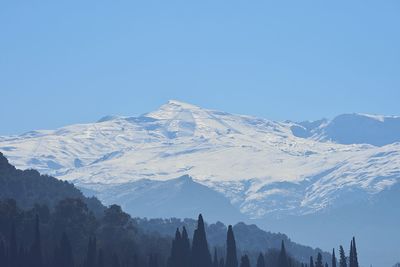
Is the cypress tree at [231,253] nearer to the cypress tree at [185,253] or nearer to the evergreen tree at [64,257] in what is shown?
the cypress tree at [185,253]

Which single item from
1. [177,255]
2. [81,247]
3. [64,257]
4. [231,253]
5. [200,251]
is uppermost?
[81,247]

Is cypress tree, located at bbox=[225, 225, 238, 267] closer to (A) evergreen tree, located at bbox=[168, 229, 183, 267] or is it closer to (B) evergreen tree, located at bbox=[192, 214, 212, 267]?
(B) evergreen tree, located at bbox=[192, 214, 212, 267]

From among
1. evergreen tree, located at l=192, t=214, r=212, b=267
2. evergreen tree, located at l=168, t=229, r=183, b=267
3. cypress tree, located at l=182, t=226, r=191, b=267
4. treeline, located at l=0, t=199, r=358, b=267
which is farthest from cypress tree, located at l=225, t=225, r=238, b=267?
evergreen tree, located at l=168, t=229, r=183, b=267

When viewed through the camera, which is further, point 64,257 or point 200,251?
point 200,251

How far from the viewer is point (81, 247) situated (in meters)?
188

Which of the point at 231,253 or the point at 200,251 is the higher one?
the point at 231,253

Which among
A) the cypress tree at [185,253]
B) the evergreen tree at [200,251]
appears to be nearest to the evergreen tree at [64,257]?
the cypress tree at [185,253]

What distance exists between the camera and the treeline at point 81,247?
154m

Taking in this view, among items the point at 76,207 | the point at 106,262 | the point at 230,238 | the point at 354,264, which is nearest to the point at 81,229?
the point at 76,207

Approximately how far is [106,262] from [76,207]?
77.4ft

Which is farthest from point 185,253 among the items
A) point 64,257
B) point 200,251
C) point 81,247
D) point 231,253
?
point 81,247

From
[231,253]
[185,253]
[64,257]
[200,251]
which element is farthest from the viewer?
[231,253]

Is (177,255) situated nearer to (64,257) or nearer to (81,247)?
(64,257)

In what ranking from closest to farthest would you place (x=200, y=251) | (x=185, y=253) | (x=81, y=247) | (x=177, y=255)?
1. (x=177, y=255)
2. (x=185, y=253)
3. (x=200, y=251)
4. (x=81, y=247)
